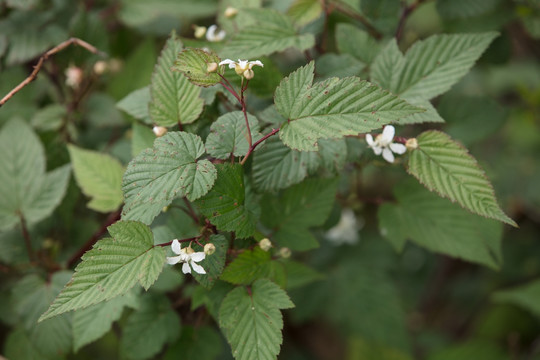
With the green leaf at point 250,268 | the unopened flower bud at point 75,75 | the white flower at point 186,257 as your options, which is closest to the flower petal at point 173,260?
the white flower at point 186,257

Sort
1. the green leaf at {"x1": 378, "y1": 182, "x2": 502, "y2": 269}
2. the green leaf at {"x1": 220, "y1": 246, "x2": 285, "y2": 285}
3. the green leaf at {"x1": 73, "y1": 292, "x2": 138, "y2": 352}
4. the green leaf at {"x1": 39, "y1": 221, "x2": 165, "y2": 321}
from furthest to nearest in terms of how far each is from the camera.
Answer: the green leaf at {"x1": 378, "y1": 182, "x2": 502, "y2": 269} < the green leaf at {"x1": 73, "y1": 292, "x2": 138, "y2": 352} < the green leaf at {"x1": 220, "y1": 246, "x2": 285, "y2": 285} < the green leaf at {"x1": 39, "y1": 221, "x2": 165, "y2": 321}

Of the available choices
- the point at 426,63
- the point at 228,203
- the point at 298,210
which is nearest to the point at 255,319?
the point at 228,203

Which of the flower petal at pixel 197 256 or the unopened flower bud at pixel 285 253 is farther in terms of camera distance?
the unopened flower bud at pixel 285 253

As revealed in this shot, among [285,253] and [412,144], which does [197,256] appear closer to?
[285,253]

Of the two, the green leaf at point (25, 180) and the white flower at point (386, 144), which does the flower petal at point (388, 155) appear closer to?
the white flower at point (386, 144)

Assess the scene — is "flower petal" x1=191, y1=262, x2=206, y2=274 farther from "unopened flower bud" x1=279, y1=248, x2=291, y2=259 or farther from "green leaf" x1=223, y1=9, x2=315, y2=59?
"green leaf" x1=223, y1=9, x2=315, y2=59

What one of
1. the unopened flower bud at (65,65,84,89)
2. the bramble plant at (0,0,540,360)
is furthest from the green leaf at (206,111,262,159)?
the unopened flower bud at (65,65,84,89)

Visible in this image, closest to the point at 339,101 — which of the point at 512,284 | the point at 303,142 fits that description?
the point at 303,142

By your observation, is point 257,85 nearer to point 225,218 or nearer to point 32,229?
point 225,218
